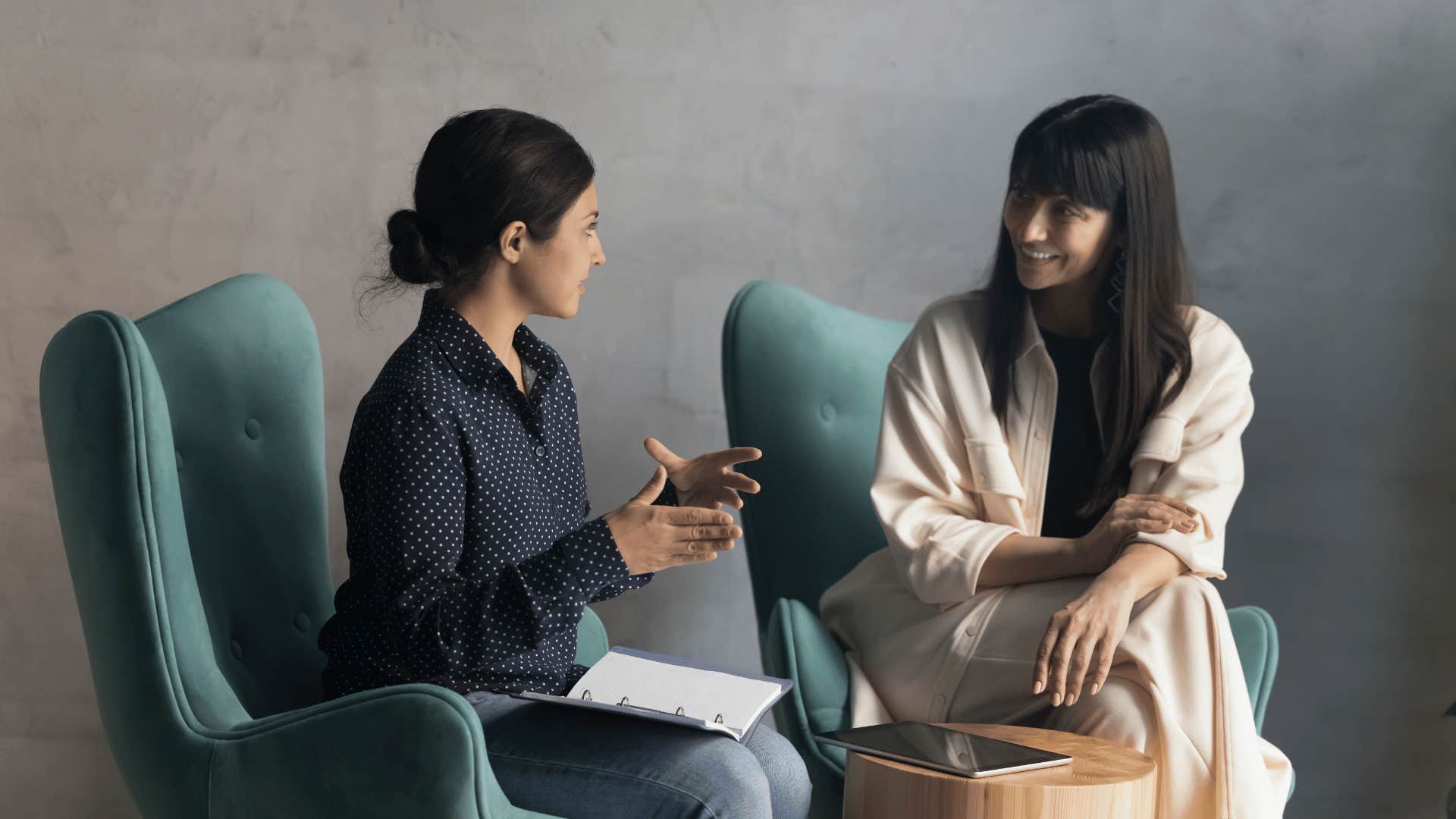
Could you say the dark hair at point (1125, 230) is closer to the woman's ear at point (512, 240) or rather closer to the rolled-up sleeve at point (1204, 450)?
the rolled-up sleeve at point (1204, 450)

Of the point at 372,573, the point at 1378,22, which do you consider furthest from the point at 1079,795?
the point at 1378,22

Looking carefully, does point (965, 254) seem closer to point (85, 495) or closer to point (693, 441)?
point (693, 441)

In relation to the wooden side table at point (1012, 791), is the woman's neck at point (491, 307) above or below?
above

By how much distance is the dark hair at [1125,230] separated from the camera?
1.83 meters

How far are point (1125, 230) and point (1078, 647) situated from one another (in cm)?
64

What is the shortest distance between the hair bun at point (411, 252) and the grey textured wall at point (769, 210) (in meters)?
0.82

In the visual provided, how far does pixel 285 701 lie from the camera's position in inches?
64.2

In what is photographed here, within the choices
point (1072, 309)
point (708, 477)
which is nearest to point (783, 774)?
point (708, 477)

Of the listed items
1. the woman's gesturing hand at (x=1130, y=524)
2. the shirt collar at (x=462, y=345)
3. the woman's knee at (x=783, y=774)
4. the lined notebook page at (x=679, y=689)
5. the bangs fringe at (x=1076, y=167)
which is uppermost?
the bangs fringe at (x=1076, y=167)

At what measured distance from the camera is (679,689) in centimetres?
144

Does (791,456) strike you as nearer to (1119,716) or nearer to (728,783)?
(1119,716)

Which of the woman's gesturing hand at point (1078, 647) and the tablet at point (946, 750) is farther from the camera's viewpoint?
the woman's gesturing hand at point (1078, 647)

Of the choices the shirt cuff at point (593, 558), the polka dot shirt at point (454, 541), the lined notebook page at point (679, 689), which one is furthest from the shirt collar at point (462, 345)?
the lined notebook page at point (679, 689)

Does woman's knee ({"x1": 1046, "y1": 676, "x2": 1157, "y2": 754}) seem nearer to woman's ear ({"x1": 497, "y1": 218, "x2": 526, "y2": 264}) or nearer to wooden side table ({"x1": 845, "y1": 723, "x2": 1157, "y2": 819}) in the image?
wooden side table ({"x1": 845, "y1": 723, "x2": 1157, "y2": 819})
